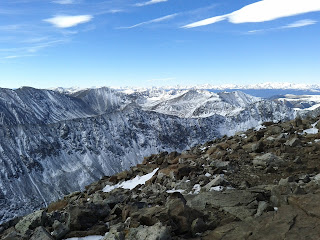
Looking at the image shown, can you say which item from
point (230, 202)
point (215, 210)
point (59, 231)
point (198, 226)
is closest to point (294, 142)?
point (230, 202)

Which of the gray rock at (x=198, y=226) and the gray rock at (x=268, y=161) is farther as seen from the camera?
the gray rock at (x=268, y=161)

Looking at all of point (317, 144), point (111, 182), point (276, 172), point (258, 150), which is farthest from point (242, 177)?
point (111, 182)

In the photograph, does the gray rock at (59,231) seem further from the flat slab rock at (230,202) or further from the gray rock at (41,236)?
the flat slab rock at (230,202)

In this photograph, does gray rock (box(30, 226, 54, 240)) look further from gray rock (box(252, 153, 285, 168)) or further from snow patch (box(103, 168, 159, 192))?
Result: snow patch (box(103, 168, 159, 192))

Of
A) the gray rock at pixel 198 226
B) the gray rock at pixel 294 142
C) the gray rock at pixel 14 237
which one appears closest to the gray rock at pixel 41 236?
the gray rock at pixel 14 237

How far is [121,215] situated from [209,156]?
12.7 meters

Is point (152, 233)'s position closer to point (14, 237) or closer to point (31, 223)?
point (14, 237)

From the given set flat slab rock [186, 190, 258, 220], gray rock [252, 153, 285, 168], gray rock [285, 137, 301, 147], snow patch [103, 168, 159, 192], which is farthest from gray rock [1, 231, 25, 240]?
gray rock [285, 137, 301, 147]

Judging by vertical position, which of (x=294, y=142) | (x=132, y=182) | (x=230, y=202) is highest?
(x=230, y=202)

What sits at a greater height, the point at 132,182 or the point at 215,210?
the point at 215,210

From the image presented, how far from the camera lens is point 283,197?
35.8 ft

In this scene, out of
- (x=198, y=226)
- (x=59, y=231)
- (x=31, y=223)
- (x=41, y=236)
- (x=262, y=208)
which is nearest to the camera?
(x=198, y=226)

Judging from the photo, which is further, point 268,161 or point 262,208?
point 268,161

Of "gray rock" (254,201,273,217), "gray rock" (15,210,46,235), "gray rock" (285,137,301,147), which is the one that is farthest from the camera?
"gray rock" (285,137,301,147)
